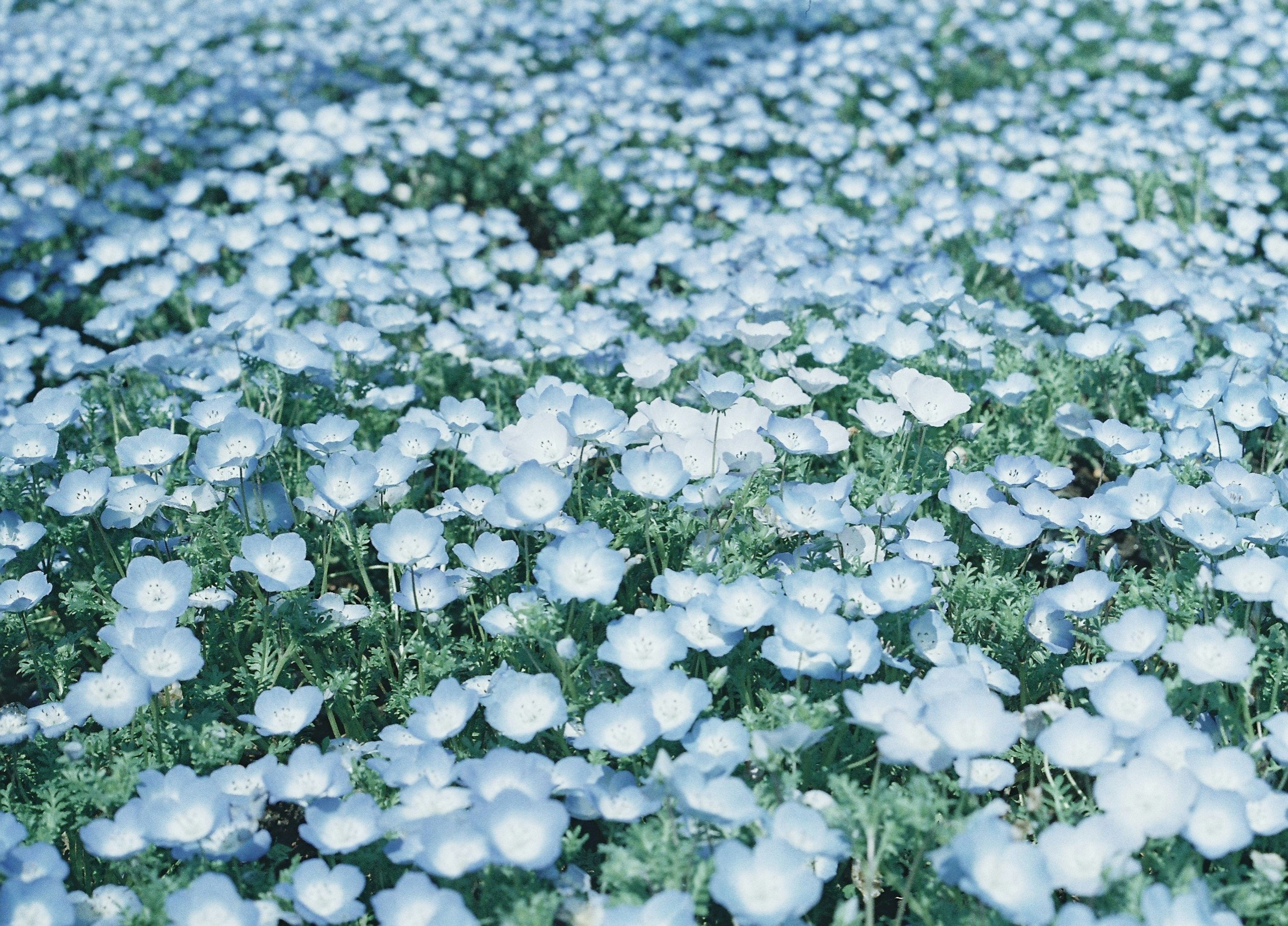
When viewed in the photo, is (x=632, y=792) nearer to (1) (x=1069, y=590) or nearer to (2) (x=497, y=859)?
(2) (x=497, y=859)

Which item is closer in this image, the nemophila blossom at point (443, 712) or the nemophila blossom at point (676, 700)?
the nemophila blossom at point (676, 700)

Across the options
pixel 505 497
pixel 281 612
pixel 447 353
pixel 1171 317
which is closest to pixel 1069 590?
pixel 505 497

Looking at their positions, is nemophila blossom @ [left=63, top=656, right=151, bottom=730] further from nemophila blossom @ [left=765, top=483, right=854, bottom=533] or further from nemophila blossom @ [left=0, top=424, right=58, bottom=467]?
nemophila blossom @ [left=765, top=483, right=854, bottom=533]

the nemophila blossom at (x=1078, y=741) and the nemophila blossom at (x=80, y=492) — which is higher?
the nemophila blossom at (x=80, y=492)

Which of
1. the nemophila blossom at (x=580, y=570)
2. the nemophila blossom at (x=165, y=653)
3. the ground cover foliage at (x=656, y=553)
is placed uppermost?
the nemophila blossom at (x=580, y=570)

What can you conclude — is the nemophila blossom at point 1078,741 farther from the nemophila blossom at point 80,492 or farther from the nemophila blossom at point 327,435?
the nemophila blossom at point 80,492

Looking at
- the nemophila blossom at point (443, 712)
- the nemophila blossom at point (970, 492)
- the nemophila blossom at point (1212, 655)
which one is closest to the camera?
the nemophila blossom at point (1212, 655)

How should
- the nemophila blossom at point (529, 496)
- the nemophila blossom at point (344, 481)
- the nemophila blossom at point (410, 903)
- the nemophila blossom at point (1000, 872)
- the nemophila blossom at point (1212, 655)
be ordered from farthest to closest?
the nemophila blossom at point (344, 481) → the nemophila blossom at point (529, 496) → the nemophila blossom at point (1212, 655) → the nemophila blossom at point (410, 903) → the nemophila blossom at point (1000, 872)

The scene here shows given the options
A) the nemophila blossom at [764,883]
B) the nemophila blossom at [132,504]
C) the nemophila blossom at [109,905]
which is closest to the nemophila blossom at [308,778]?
the nemophila blossom at [109,905]
